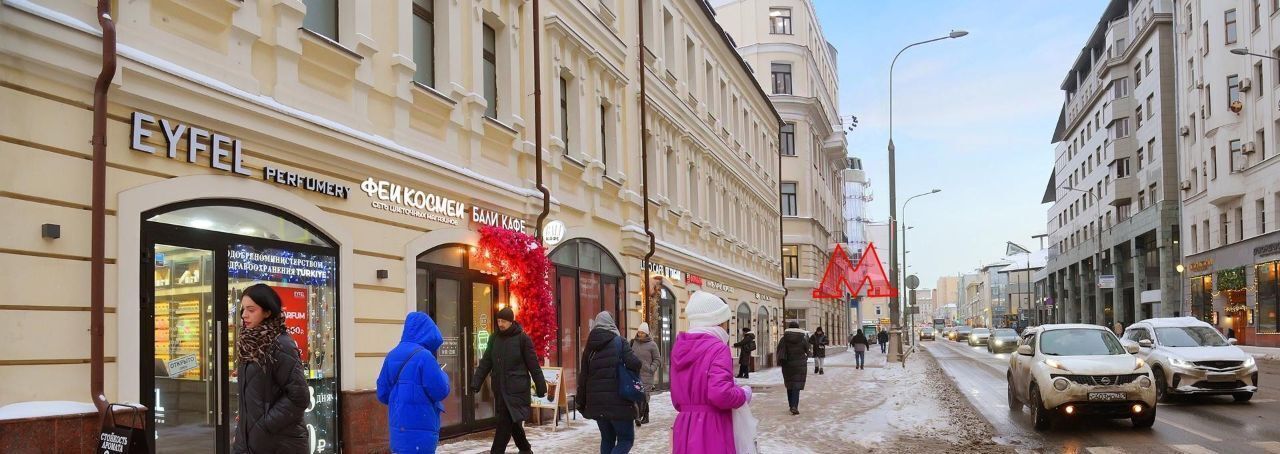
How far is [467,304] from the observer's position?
1355 centimetres

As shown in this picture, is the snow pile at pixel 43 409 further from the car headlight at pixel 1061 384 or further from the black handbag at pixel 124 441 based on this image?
the car headlight at pixel 1061 384

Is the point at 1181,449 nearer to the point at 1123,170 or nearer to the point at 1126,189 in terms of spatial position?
the point at 1126,189

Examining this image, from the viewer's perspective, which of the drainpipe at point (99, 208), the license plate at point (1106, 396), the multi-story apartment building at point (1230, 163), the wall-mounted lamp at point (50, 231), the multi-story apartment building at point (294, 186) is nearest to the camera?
the wall-mounted lamp at point (50, 231)

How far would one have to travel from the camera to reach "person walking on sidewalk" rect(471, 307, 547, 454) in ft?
32.6

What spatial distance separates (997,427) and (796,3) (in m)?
42.5

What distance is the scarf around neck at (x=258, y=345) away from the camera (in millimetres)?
5523

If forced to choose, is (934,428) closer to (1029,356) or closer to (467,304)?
(1029,356)

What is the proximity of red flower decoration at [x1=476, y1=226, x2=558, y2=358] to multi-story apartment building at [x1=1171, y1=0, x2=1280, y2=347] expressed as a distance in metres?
30.8

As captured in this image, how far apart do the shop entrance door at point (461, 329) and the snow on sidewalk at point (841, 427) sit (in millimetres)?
318

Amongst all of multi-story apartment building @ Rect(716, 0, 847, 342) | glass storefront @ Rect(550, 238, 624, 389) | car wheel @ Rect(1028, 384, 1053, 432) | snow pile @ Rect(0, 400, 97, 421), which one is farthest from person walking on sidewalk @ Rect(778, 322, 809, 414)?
multi-story apartment building @ Rect(716, 0, 847, 342)

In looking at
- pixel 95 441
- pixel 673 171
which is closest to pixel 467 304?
pixel 95 441

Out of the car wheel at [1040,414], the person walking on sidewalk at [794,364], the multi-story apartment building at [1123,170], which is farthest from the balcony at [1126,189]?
the car wheel at [1040,414]

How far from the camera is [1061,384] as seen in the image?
1298cm

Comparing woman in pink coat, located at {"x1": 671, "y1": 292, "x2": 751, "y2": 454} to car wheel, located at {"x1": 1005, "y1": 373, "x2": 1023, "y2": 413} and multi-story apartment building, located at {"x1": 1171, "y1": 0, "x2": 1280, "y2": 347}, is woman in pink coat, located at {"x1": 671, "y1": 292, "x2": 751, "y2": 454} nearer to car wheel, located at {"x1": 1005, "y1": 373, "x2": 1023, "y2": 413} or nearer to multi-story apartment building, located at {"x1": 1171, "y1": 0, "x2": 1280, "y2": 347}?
car wheel, located at {"x1": 1005, "y1": 373, "x2": 1023, "y2": 413}
